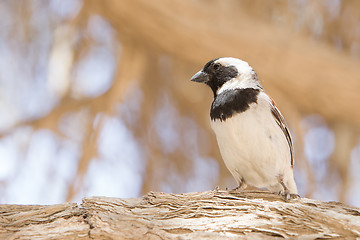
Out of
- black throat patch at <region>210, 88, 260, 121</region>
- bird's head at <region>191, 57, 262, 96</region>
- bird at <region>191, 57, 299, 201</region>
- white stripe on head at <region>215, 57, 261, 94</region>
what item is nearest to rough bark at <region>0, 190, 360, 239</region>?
bird at <region>191, 57, 299, 201</region>

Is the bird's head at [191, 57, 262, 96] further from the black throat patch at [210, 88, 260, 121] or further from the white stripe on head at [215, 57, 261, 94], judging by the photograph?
the black throat patch at [210, 88, 260, 121]

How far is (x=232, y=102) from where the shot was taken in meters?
4.27

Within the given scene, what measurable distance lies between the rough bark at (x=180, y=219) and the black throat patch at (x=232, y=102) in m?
0.95

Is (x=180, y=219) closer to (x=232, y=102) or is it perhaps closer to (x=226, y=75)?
(x=232, y=102)

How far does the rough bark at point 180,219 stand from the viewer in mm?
3133

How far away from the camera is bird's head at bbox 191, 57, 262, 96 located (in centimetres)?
471

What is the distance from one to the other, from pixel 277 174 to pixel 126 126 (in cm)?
310

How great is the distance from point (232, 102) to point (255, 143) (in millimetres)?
390

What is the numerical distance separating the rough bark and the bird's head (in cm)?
150

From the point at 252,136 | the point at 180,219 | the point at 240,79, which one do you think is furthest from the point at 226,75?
the point at 180,219

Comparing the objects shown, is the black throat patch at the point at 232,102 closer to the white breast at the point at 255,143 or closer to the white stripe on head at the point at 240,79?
the white breast at the point at 255,143

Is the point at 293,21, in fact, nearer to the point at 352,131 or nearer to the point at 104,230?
the point at 352,131

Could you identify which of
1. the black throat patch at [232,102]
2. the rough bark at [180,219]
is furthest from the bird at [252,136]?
the rough bark at [180,219]

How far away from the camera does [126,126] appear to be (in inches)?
278
